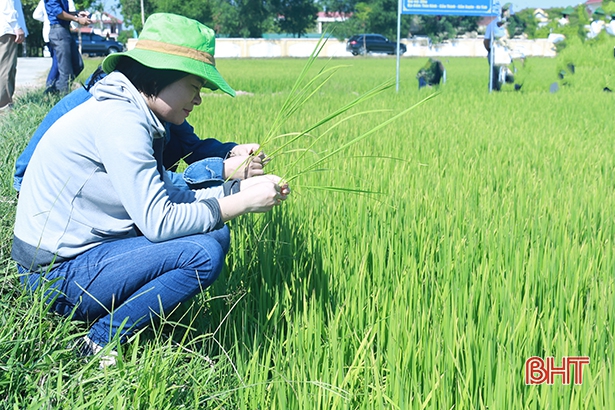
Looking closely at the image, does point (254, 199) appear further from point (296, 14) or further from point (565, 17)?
point (296, 14)

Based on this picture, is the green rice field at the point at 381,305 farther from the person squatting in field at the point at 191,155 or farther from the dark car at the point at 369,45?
the dark car at the point at 369,45

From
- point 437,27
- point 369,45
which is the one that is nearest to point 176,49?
point 369,45

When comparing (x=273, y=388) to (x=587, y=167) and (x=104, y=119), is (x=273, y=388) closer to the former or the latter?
(x=104, y=119)

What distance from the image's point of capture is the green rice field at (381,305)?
1.38 m

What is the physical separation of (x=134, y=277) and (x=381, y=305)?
25.2 inches

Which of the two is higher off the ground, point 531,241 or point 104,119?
point 104,119

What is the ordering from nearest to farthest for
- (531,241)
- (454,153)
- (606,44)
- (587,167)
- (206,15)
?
(531,241), (587,167), (454,153), (606,44), (206,15)

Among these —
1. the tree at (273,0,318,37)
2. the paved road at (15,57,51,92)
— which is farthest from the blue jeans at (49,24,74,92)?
the tree at (273,0,318,37)

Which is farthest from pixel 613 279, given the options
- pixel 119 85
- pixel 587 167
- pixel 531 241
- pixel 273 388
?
pixel 587 167

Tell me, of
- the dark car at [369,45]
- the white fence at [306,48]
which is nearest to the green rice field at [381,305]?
the dark car at [369,45]

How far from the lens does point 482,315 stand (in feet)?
5.35

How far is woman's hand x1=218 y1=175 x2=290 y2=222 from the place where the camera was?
63.4 inches

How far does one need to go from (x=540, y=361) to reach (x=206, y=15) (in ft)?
157

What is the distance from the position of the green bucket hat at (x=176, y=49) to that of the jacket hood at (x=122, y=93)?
6cm
